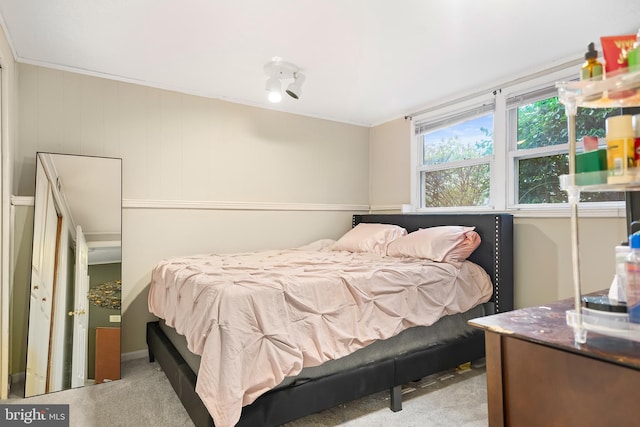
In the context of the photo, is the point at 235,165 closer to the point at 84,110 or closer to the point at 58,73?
the point at 84,110

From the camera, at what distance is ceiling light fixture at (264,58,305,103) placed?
8.34 ft

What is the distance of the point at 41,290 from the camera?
7.73 ft

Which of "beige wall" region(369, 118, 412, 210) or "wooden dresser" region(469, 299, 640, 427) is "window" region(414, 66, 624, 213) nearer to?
"beige wall" region(369, 118, 412, 210)

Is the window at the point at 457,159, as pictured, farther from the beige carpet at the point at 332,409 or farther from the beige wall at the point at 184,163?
the beige carpet at the point at 332,409

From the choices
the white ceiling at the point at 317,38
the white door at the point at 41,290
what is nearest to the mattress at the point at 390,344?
the white door at the point at 41,290

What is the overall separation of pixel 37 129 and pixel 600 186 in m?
3.22

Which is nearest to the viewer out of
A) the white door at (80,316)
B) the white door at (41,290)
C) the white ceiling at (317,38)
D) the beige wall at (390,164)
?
the white ceiling at (317,38)

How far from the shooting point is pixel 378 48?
2.31m

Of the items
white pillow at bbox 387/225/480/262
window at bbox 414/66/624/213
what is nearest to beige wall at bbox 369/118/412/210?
window at bbox 414/66/624/213

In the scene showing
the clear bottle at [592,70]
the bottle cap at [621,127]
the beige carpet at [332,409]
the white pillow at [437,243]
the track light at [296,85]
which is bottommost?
the beige carpet at [332,409]

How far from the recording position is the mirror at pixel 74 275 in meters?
2.33

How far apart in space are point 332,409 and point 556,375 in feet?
4.95

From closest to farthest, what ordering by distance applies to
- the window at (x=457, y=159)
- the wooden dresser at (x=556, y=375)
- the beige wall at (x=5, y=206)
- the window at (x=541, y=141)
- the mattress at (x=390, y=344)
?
the wooden dresser at (x=556, y=375) < the mattress at (x=390, y=344) < the beige wall at (x=5, y=206) < the window at (x=541, y=141) < the window at (x=457, y=159)

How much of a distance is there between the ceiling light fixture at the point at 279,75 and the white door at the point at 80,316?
1732mm
